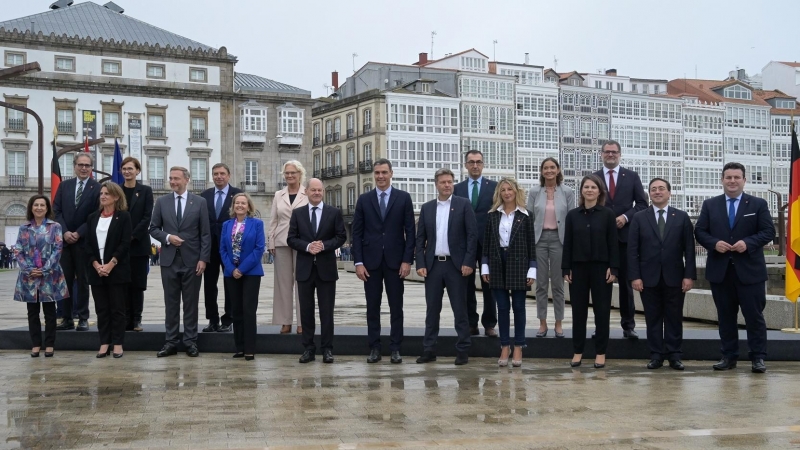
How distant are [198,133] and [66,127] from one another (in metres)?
8.82

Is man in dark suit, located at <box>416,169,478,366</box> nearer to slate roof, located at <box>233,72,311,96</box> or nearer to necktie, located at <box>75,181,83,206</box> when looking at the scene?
necktie, located at <box>75,181,83,206</box>

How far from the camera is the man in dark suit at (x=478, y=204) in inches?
445

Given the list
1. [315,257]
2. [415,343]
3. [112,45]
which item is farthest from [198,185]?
[315,257]

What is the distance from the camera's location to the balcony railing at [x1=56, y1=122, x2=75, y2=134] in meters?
67.0

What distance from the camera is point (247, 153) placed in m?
72.8

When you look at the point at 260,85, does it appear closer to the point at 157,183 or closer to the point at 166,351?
the point at 157,183

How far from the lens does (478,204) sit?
1144cm

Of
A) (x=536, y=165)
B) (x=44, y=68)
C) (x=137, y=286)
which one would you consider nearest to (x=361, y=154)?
(x=536, y=165)

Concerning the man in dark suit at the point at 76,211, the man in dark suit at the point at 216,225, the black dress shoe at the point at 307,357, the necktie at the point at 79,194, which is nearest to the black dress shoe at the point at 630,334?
the black dress shoe at the point at 307,357

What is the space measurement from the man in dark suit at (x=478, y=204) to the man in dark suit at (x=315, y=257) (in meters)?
1.49

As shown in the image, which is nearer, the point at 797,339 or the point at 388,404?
the point at 388,404

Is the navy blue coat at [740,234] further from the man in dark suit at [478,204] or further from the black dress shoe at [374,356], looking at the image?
the black dress shoe at [374,356]

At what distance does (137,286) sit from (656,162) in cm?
8749

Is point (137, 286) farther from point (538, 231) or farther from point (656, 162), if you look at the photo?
point (656, 162)
